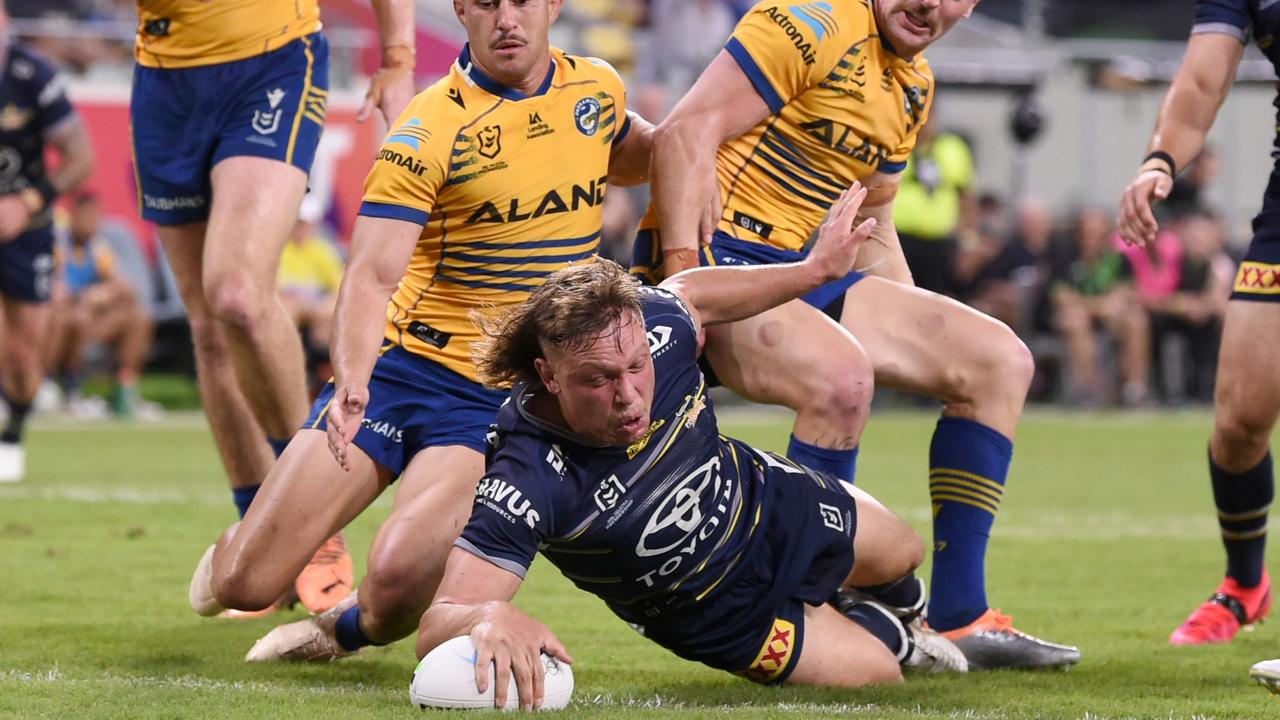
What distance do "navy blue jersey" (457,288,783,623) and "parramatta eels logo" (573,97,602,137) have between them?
0.74 meters

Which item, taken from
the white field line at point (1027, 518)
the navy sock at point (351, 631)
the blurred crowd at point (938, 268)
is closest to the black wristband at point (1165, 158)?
the navy sock at point (351, 631)

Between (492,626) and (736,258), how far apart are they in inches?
68.6

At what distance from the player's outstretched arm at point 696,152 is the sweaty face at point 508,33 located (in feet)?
1.40

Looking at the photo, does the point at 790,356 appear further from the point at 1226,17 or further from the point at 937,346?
the point at 1226,17

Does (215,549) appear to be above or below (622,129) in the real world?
below

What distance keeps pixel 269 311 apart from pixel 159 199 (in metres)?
0.64

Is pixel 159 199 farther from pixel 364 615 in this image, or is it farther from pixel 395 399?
pixel 364 615

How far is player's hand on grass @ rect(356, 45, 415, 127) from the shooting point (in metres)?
5.54

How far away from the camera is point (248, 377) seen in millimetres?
5586

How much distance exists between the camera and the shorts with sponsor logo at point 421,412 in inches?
193

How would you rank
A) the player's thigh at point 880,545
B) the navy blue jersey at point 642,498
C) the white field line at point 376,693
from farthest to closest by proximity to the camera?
1. the player's thigh at point 880,545
2. the white field line at point 376,693
3. the navy blue jersey at point 642,498

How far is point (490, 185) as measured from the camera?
475cm

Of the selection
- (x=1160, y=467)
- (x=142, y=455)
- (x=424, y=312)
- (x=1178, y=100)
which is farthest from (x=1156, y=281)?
(x=424, y=312)

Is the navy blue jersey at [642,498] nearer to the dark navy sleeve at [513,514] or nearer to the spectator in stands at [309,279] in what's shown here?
the dark navy sleeve at [513,514]
